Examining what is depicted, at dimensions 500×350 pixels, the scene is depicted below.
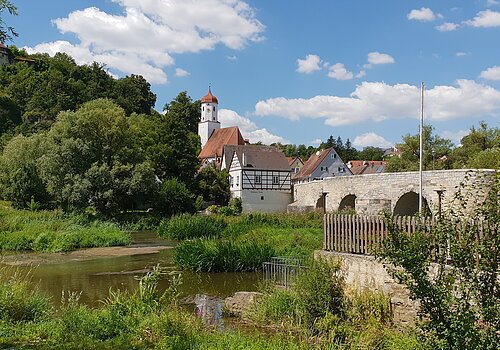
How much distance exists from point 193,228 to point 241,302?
61.4ft

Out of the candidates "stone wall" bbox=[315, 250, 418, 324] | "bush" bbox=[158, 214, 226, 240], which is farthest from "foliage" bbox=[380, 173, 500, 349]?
"bush" bbox=[158, 214, 226, 240]

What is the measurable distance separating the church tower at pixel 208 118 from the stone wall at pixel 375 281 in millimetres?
76102

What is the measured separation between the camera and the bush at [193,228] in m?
29.0

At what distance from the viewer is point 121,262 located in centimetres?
2105

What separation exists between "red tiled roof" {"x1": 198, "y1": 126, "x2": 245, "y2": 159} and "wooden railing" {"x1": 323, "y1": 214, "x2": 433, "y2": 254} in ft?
201

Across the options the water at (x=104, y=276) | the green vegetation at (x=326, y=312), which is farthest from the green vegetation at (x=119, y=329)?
the water at (x=104, y=276)

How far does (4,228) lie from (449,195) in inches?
1018

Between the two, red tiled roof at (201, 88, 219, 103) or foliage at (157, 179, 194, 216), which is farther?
red tiled roof at (201, 88, 219, 103)

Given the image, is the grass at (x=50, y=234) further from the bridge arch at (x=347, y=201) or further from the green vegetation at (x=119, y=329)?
the bridge arch at (x=347, y=201)

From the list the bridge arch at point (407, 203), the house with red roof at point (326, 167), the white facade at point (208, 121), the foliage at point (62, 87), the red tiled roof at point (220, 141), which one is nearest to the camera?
the bridge arch at point (407, 203)

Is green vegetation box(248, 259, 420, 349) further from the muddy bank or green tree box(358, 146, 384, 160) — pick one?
green tree box(358, 146, 384, 160)

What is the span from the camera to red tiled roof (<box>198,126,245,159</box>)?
73.2 meters

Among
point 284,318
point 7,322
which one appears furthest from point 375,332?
point 7,322

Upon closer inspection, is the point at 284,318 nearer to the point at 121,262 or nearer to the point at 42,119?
the point at 121,262
